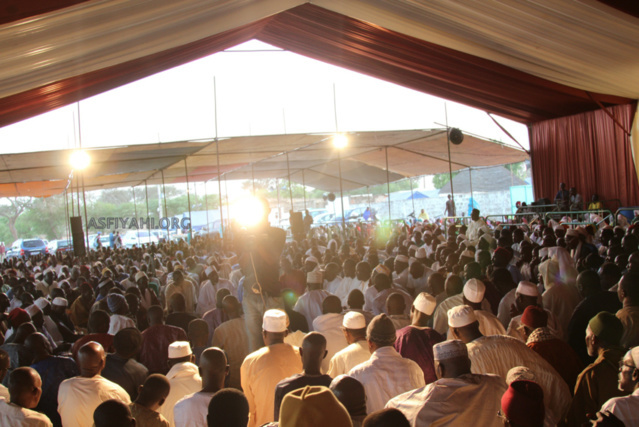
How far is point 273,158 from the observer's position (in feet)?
60.7

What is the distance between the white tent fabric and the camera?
4172mm

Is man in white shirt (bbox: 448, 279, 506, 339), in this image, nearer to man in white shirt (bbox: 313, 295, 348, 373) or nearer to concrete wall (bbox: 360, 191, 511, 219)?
man in white shirt (bbox: 313, 295, 348, 373)

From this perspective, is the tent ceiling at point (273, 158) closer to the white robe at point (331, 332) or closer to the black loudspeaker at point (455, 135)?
the black loudspeaker at point (455, 135)

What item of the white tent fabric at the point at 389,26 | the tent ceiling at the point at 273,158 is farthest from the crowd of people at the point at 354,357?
the tent ceiling at the point at 273,158

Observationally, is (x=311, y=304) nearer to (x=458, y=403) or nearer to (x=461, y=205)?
(x=458, y=403)

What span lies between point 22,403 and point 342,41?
7.84m

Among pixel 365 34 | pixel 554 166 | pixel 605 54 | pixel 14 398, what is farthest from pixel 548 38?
pixel 554 166

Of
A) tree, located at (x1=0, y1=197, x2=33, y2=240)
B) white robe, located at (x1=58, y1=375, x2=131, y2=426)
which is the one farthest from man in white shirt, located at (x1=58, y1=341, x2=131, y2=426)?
tree, located at (x1=0, y1=197, x2=33, y2=240)

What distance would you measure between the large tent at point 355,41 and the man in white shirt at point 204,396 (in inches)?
98.5

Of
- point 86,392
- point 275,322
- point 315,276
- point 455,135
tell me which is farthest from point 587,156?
point 86,392

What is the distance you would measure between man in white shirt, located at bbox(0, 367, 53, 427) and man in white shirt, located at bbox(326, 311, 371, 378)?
1897 millimetres

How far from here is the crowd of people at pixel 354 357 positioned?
2.73 metres

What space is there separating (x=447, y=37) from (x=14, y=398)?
251 inches

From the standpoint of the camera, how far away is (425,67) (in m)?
10.0
